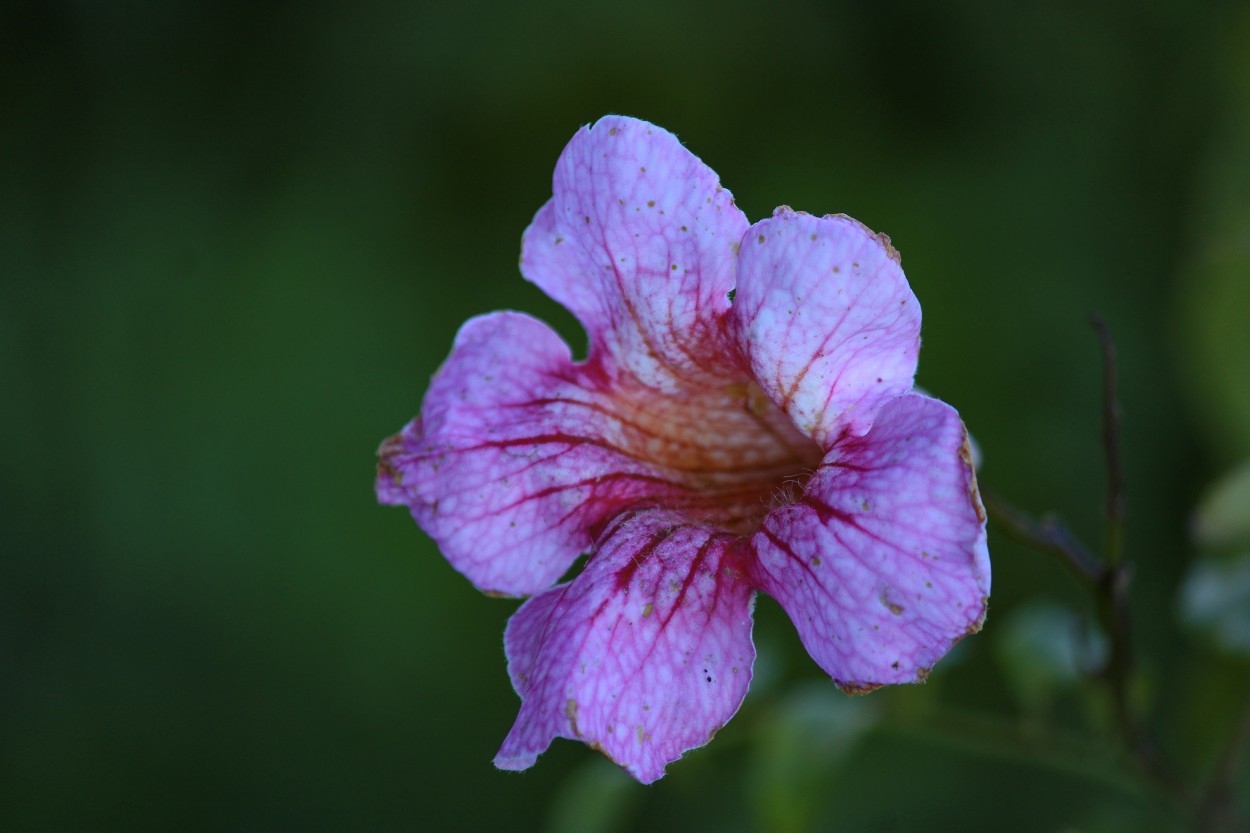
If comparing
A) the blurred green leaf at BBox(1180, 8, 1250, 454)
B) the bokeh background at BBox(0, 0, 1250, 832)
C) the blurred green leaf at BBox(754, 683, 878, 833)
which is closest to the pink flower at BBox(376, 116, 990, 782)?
the blurred green leaf at BBox(754, 683, 878, 833)

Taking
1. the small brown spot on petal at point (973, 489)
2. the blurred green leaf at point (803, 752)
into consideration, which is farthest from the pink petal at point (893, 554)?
the blurred green leaf at point (803, 752)

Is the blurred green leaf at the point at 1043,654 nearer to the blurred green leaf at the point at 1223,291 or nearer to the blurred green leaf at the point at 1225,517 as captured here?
the blurred green leaf at the point at 1225,517

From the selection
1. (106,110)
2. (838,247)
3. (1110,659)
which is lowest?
(1110,659)

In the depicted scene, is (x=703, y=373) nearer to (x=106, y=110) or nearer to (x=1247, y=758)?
(x=1247, y=758)

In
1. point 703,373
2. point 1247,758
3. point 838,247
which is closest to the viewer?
point 838,247

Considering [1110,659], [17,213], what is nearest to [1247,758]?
[1110,659]

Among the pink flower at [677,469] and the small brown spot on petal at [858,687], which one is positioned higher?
the pink flower at [677,469]

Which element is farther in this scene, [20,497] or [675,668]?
[20,497]

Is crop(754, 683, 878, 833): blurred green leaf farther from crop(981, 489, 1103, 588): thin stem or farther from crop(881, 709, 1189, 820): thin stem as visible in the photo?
crop(981, 489, 1103, 588): thin stem

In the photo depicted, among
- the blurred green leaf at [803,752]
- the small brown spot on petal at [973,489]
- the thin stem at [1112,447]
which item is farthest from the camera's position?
the blurred green leaf at [803,752]
